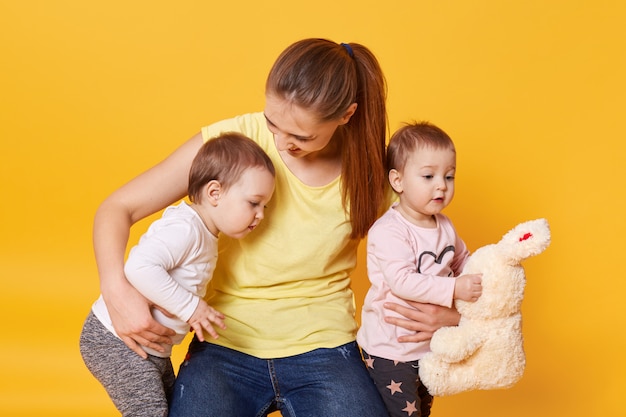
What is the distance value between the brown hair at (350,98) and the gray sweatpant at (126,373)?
70 cm

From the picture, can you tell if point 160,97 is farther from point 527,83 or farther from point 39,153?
point 527,83

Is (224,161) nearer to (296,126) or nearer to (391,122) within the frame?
(296,126)

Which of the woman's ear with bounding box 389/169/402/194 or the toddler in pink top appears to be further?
the woman's ear with bounding box 389/169/402/194

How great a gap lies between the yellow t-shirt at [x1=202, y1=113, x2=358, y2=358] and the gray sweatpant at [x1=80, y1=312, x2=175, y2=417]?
0.25m

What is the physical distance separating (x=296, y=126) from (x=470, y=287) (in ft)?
2.01

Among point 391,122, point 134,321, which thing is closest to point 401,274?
point 134,321

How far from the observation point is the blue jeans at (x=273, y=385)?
234 cm

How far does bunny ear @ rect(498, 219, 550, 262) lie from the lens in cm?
217

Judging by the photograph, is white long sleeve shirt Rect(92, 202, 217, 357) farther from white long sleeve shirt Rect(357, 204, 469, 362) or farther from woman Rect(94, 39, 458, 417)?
Answer: white long sleeve shirt Rect(357, 204, 469, 362)

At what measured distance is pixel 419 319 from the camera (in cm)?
236

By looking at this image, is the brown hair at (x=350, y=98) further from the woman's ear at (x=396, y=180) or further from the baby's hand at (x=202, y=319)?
the baby's hand at (x=202, y=319)

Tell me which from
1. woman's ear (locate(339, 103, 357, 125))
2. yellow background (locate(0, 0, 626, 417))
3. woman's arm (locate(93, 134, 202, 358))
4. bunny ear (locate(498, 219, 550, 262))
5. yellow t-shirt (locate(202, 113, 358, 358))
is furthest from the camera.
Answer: yellow background (locate(0, 0, 626, 417))

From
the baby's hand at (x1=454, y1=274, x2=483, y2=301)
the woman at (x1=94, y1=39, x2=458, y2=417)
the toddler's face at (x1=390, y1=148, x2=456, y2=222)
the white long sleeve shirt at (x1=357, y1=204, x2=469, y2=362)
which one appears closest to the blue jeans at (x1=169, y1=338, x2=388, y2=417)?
the woman at (x1=94, y1=39, x2=458, y2=417)

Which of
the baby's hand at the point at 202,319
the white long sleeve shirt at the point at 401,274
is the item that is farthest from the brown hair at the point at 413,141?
the baby's hand at the point at 202,319
